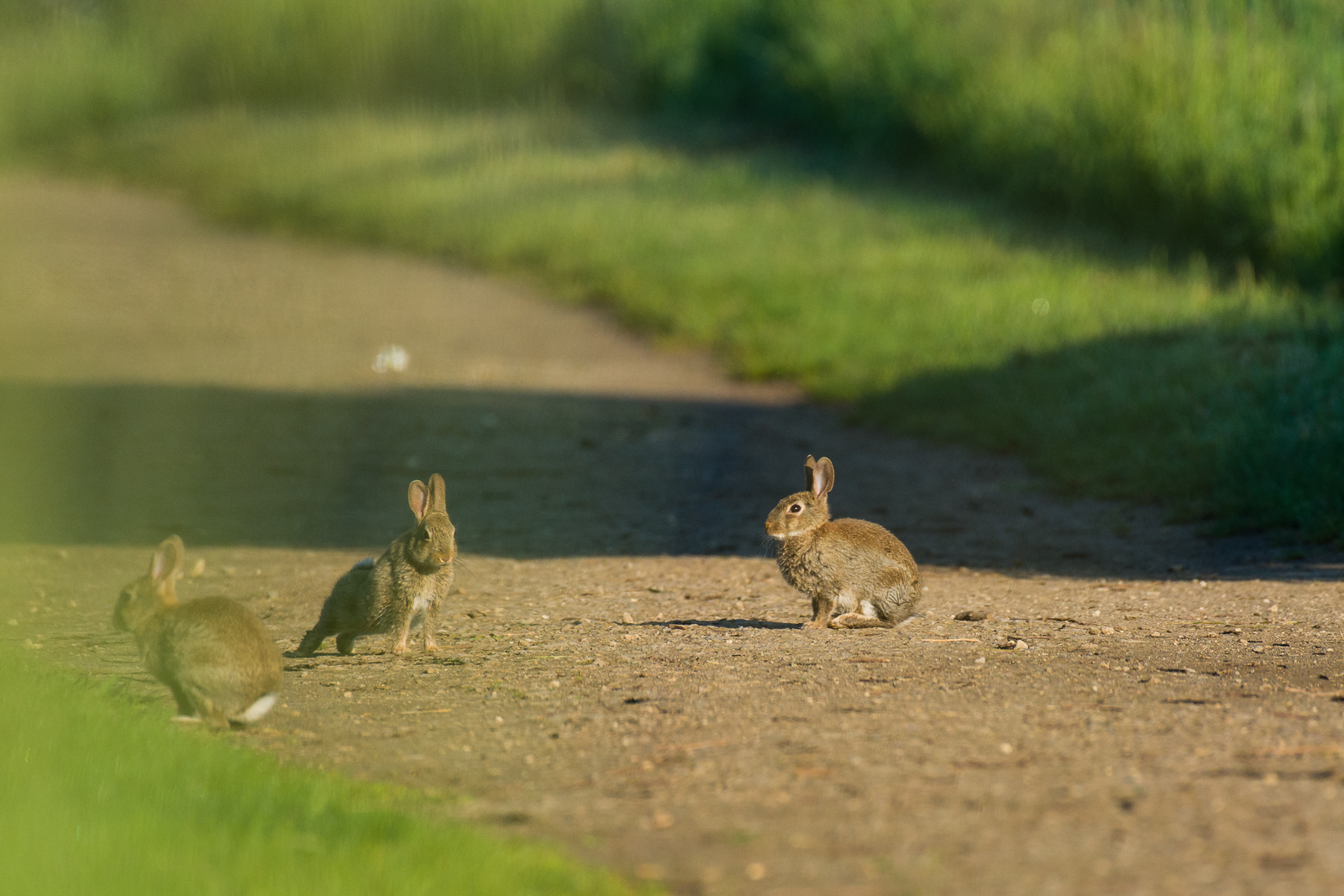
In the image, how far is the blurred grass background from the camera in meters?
10.1

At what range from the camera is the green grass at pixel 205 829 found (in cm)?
329

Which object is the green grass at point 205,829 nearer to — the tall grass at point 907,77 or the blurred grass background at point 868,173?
the blurred grass background at point 868,173

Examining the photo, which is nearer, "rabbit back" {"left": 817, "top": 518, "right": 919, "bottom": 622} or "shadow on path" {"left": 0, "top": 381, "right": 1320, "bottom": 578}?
"rabbit back" {"left": 817, "top": 518, "right": 919, "bottom": 622}

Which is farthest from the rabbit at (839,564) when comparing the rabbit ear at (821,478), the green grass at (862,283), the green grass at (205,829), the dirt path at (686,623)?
the green grass at (862,283)

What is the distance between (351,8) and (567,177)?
4.14 m

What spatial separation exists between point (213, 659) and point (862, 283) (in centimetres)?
1270

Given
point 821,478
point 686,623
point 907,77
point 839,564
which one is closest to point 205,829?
point 686,623

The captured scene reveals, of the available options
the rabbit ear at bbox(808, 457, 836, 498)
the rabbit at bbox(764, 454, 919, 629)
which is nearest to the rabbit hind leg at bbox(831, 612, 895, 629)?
the rabbit at bbox(764, 454, 919, 629)

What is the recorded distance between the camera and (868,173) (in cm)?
2314

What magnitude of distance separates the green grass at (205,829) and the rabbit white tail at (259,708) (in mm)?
420

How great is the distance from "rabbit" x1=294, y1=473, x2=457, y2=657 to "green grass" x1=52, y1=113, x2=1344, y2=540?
16.9 ft

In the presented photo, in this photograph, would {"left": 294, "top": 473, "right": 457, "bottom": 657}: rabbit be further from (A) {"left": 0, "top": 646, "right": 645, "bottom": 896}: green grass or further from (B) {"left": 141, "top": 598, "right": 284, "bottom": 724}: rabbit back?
(A) {"left": 0, "top": 646, "right": 645, "bottom": 896}: green grass

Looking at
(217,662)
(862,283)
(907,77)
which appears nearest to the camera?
(217,662)

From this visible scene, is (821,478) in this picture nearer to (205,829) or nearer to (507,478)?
(205,829)
